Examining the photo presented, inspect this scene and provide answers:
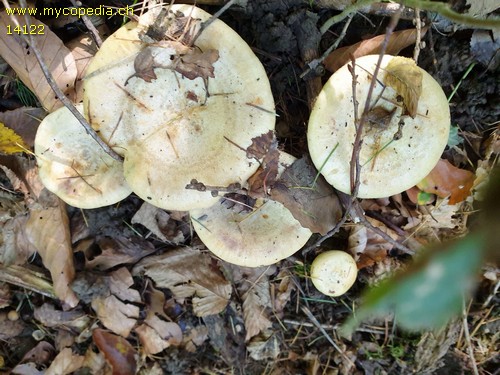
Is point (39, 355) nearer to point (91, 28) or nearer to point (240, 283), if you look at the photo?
point (240, 283)

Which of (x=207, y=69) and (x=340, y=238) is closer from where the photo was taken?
(x=207, y=69)

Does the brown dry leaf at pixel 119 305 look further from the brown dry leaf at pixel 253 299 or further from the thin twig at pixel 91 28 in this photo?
the thin twig at pixel 91 28

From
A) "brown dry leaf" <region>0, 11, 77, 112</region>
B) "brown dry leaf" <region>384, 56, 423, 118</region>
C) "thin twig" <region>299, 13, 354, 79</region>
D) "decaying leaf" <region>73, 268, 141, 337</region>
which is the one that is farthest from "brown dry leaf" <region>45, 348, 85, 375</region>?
"brown dry leaf" <region>384, 56, 423, 118</region>

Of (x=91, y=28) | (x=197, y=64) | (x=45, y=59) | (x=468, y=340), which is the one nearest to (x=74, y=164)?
(x=45, y=59)

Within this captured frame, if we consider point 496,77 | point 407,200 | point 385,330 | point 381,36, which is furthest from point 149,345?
point 496,77

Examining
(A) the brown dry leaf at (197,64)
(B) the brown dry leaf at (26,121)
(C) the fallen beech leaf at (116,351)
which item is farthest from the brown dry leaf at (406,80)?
(C) the fallen beech leaf at (116,351)

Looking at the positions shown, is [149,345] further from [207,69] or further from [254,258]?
[207,69]

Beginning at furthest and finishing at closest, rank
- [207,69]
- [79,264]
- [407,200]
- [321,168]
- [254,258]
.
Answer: [79,264] < [407,200] < [254,258] < [321,168] < [207,69]

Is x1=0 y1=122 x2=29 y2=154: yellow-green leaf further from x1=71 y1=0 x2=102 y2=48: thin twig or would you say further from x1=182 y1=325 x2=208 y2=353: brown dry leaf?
x1=182 y1=325 x2=208 y2=353: brown dry leaf
